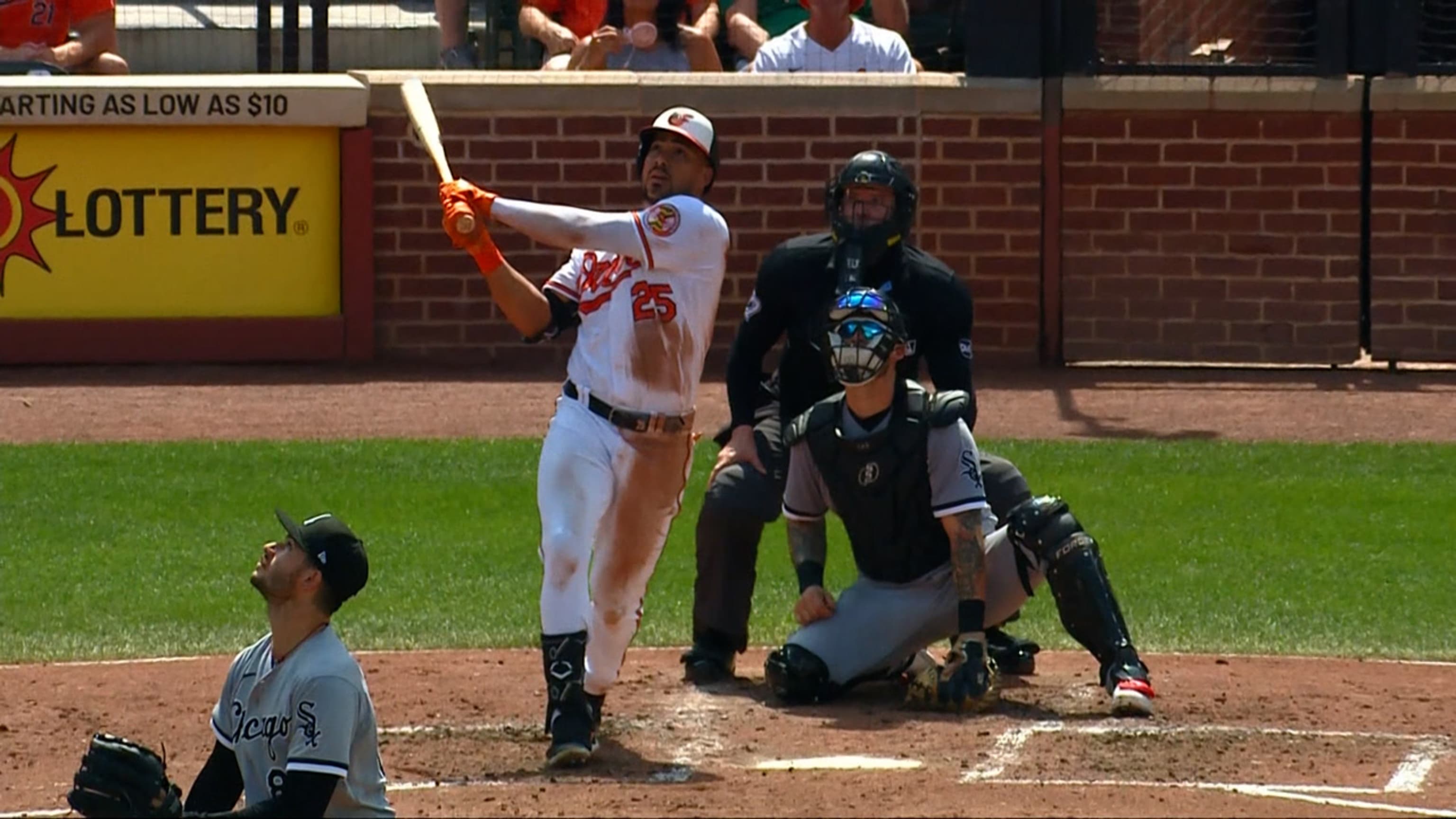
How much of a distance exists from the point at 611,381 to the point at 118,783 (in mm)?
2333

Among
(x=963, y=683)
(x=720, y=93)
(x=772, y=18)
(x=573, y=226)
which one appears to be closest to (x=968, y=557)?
(x=963, y=683)

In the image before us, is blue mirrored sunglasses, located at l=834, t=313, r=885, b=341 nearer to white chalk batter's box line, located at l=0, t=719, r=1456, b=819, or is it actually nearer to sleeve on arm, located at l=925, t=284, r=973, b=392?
sleeve on arm, located at l=925, t=284, r=973, b=392

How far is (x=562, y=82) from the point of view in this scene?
554 inches

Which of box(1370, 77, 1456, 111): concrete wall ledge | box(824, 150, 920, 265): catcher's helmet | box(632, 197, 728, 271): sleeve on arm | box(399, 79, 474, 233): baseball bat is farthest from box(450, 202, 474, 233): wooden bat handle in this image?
box(1370, 77, 1456, 111): concrete wall ledge

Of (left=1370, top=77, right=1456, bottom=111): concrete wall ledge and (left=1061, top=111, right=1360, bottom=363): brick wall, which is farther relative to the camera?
(left=1061, top=111, right=1360, bottom=363): brick wall

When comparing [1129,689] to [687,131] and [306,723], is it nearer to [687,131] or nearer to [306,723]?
[687,131]

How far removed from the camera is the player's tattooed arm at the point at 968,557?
7285 mm

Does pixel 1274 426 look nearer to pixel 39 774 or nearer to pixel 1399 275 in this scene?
pixel 1399 275

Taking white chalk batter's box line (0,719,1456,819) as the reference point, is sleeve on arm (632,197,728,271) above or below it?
above

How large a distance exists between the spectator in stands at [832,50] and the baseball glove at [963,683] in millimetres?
7416

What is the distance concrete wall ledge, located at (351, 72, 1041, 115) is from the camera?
14016 mm

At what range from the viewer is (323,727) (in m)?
5.07

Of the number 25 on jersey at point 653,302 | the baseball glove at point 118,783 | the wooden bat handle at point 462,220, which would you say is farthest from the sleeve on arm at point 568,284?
the baseball glove at point 118,783

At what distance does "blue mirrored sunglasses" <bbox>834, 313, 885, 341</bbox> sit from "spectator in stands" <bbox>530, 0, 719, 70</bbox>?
7625 millimetres
